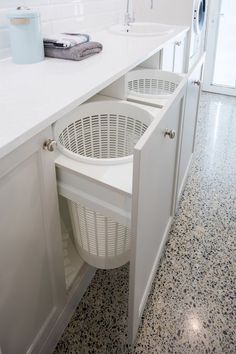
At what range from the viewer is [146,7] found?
241 centimetres

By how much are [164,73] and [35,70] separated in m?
0.81

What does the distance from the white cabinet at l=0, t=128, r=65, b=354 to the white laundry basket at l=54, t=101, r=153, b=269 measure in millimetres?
190

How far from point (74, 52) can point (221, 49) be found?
3513mm

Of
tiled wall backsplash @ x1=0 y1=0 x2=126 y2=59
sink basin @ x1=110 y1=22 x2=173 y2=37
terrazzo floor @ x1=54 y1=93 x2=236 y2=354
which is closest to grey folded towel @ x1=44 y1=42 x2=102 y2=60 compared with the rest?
tiled wall backsplash @ x1=0 y1=0 x2=126 y2=59

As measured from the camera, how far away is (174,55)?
2.08 metres

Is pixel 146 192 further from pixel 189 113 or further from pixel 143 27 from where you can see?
pixel 143 27

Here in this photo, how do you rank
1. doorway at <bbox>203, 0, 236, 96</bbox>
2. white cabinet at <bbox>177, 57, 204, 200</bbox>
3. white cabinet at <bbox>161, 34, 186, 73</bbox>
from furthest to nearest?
doorway at <bbox>203, 0, 236, 96</bbox>
white cabinet at <bbox>161, 34, 186, 73</bbox>
white cabinet at <bbox>177, 57, 204, 200</bbox>

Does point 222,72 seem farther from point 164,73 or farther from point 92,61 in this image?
point 92,61

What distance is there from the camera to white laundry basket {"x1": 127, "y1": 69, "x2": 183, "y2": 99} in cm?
177

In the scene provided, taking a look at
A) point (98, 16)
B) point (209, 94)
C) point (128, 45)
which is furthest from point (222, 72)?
point (128, 45)

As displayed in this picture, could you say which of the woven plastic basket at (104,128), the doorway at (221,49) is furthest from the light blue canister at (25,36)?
the doorway at (221,49)

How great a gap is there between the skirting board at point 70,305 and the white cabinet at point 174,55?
130 centimetres

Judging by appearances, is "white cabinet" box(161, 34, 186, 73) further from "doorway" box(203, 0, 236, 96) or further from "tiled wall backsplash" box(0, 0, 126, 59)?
"doorway" box(203, 0, 236, 96)

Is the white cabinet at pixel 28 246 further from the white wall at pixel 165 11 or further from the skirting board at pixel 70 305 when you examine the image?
the white wall at pixel 165 11
